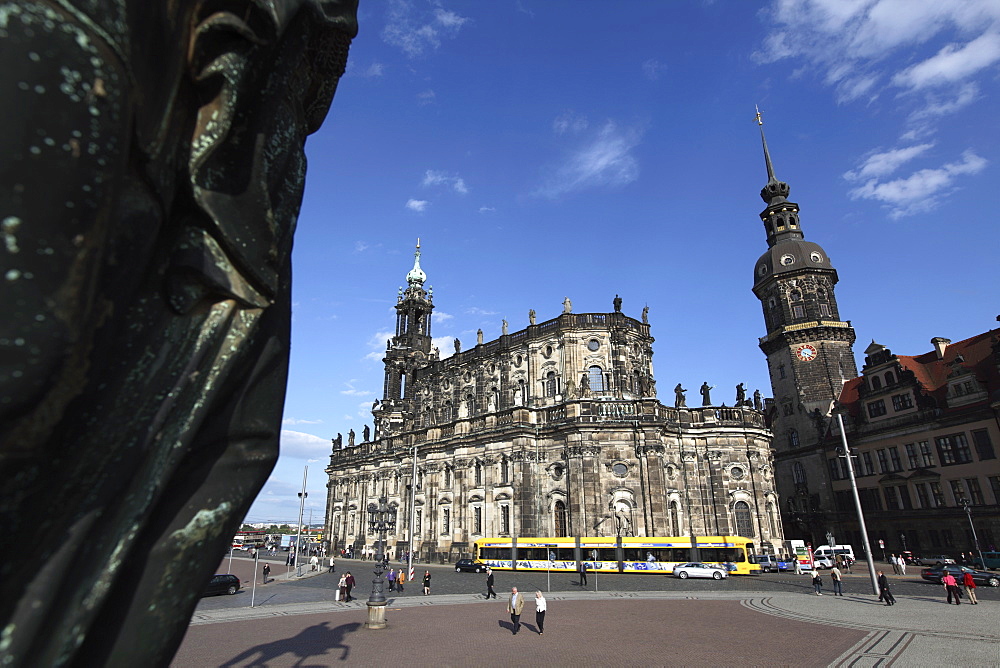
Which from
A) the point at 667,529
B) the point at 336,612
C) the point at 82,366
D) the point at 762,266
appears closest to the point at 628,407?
the point at 667,529

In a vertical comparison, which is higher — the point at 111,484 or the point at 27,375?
the point at 27,375

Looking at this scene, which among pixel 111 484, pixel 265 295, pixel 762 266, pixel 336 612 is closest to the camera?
pixel 111 484

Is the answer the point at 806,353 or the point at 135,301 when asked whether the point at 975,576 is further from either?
the point at 135,301

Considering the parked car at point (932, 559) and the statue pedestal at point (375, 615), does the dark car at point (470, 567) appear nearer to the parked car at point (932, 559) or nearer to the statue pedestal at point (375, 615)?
the statue pedestal at point (375, 615)

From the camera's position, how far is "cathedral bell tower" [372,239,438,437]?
59.5m

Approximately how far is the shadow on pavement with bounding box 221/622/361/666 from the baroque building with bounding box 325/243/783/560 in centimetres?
1845

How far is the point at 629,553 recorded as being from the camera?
3269 centimetres

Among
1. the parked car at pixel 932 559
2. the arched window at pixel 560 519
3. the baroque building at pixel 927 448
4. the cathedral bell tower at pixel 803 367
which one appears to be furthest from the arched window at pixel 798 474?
the arched window at pixel 560 519

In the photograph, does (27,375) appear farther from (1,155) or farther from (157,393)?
(157,393)

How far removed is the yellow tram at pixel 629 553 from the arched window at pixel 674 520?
3144 millimetres

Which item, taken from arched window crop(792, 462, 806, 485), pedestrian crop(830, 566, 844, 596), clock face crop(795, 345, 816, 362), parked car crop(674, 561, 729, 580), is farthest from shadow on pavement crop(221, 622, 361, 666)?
clock face crop(795, 345, 816, 362)

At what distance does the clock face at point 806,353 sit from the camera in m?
55.5

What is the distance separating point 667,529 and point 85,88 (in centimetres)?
3751

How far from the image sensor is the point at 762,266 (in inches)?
2459
